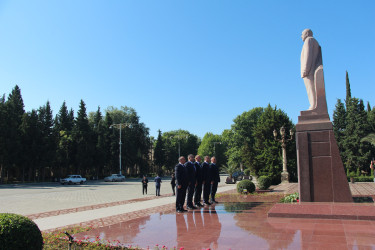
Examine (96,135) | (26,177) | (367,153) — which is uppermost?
(96,135)

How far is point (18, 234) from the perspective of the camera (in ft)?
14.3

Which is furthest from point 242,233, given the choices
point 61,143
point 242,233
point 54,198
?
point 61,143

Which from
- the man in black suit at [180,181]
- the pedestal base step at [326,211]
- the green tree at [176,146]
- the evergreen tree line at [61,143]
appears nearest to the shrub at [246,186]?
the man in black suit at [180,181]

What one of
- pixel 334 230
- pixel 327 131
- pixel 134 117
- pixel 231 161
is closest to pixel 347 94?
pixel 231 161

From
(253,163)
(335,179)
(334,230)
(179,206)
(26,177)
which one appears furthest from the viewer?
(26,177)

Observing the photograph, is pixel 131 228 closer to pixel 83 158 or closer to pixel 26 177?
pixel 83 158

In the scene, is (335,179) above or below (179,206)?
above

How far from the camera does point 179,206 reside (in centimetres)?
1041

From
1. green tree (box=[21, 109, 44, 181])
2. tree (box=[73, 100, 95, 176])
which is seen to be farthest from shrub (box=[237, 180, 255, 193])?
tree (box=[73, 100, 95, 176])

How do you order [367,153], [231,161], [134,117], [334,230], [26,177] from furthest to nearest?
[134,117] → [231,161] → [26,177] → [367,153] → [334,230]

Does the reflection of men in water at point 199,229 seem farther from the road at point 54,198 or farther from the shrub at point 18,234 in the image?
the road at point 54,198

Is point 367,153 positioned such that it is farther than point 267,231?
Yes

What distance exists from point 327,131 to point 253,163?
27.1 metres

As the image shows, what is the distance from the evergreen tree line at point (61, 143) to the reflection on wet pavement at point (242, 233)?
4064cm
